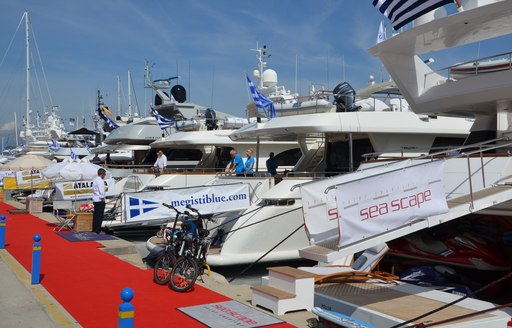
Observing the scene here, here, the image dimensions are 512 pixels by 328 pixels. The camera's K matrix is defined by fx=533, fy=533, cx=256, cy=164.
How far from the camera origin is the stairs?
693cm

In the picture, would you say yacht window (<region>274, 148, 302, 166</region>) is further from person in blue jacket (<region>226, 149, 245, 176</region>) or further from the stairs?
the stairs

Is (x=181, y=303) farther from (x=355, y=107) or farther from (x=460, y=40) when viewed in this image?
(x=355, y=107)

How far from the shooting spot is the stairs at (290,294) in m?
6.93

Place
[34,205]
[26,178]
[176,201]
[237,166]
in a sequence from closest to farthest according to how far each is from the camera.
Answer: [176,201]
[237,166]
[34,205]
[26,178]

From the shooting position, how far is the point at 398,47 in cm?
965

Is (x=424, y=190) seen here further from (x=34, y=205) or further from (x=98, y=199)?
(x=34, y=205)

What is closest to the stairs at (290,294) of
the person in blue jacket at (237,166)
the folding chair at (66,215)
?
the person in blue jacket at (237,166)

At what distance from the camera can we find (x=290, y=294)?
704cm

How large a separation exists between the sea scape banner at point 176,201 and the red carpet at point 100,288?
1.16 metres

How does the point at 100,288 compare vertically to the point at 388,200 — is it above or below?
below

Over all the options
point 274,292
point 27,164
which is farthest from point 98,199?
point 27,164

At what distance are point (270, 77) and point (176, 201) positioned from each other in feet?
50.3

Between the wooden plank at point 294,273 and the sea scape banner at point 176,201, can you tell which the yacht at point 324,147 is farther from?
the wooden plank at point 294,273

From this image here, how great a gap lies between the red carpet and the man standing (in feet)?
4.87
